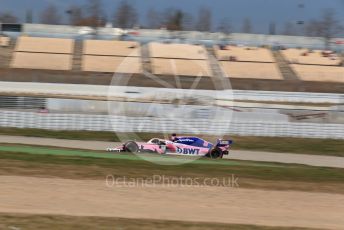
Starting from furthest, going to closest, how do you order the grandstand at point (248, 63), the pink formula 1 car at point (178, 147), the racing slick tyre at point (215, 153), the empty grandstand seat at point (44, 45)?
the empty grandstand seat at point (44, 45)
the grandstand at point (248, 63)
the racing slick tyre at point (215, 153)
the pink formula 1 car at point (178, 147)

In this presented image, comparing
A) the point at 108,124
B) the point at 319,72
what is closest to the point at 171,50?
the point at 319,72

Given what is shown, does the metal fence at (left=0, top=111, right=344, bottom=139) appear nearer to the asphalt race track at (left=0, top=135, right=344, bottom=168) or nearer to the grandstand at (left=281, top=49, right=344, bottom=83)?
the asphalt race track at (left=0, top=135, right=344, bottom=168)

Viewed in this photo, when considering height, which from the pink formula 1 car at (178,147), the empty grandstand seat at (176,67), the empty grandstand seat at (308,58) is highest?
the pink formula 1 car at (178,147)

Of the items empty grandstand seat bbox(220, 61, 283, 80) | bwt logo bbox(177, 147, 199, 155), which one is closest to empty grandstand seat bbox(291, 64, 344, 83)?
empty grandstand seat bbox(220, 61, 283, 80)

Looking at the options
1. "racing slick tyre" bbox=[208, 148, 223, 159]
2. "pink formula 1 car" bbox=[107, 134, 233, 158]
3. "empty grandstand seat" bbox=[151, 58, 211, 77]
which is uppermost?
"pink formula 1 car" bbox=[107, 134, 233, 158]

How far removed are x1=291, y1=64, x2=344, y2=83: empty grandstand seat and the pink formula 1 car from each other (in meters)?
46.0

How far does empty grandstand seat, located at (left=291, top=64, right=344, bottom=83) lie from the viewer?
64688 mm

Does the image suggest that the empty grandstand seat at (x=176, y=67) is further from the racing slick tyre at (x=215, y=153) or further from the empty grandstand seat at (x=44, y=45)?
the racing slick tyre at (x=215, y=153)

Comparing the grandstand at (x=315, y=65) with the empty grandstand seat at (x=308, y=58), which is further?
the empty grandstand seat at (x=308, y=58)

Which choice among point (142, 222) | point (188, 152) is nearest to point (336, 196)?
point (142, 222)

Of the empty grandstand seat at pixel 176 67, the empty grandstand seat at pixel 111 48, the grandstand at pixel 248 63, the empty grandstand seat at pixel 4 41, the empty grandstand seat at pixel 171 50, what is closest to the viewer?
the empty grandstand seat at pixel 176 67

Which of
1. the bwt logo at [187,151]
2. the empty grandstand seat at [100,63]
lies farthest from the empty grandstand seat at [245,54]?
the bwt logo at [187,151]

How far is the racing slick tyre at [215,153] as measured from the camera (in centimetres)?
2060

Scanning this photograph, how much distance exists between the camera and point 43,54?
63719 millimetres
